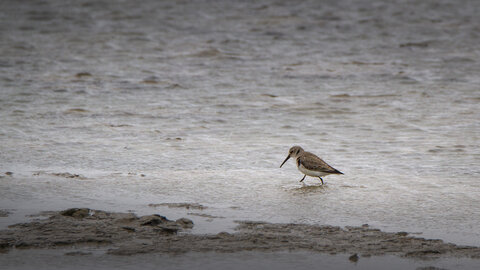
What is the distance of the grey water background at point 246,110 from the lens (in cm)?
745

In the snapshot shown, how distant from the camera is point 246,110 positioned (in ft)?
41.2

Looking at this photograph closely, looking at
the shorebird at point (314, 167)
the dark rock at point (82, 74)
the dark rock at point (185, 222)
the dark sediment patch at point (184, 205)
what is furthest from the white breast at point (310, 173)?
the dark rock at point (82, 74)

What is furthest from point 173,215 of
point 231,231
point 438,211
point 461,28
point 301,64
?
point 461,28

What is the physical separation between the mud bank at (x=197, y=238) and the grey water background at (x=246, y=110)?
0.28m

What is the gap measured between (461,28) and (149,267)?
17101mm

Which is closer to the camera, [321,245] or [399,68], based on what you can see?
[321,245]

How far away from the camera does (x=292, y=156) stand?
898cm

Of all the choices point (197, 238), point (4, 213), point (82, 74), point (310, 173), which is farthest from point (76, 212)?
point (82, 74)

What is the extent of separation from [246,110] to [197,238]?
6.69 meters

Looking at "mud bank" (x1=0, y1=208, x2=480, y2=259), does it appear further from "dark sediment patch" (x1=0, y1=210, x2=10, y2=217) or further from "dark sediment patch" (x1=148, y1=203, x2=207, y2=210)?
"dark sediment patch" (x1=148, y1=203, x2=207, y2=210)

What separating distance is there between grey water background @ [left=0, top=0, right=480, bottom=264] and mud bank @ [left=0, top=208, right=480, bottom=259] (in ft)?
0.91

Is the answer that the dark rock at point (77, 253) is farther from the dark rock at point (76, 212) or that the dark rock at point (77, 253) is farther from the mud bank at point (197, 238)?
the dark rock at point (76, 212)

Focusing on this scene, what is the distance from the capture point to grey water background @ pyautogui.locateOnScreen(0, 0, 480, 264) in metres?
7.45

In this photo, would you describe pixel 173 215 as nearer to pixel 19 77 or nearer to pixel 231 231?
pixel 231 231
